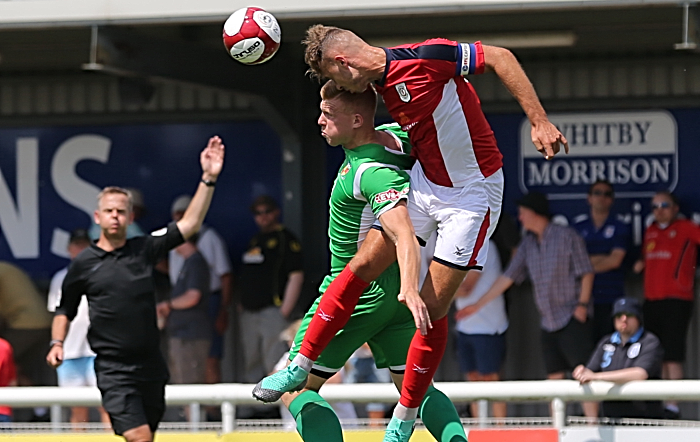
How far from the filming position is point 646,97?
11.0m

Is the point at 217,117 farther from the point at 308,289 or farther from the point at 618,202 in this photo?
the point at 618,202

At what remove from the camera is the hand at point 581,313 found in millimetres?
9836

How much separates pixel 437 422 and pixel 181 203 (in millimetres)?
6299

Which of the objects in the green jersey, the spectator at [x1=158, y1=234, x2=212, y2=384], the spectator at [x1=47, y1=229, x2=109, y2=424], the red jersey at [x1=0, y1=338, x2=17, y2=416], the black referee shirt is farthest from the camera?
the spectator at [x1=158, y1=234, x2=212, y2=384]

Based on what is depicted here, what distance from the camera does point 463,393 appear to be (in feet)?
22.8

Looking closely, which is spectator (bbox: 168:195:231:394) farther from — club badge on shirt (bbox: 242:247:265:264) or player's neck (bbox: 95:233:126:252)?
player's neck (bbox: 95:233:126:252)

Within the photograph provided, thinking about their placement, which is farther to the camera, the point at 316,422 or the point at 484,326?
the point at 484,326

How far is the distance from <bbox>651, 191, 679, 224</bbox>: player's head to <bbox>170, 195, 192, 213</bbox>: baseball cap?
447cm

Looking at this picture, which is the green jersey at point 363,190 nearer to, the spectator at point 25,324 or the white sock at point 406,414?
the white sock at point 406,414

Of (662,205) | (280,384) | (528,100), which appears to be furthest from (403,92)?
(662,205)

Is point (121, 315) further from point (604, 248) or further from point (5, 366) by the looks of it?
point (604, 248)

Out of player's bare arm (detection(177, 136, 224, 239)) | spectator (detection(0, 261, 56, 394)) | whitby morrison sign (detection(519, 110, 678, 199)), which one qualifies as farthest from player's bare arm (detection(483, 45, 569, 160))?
spectator (detection(0, 261, 56, 394))

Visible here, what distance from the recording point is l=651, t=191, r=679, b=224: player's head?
10.4 m

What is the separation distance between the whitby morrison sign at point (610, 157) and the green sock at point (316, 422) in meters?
5.82
